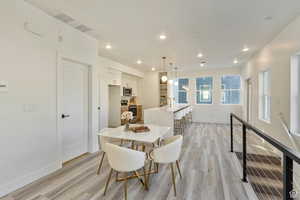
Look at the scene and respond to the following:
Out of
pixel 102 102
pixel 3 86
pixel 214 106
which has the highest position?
pixel 3 86

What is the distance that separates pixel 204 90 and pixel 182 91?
1.18 m

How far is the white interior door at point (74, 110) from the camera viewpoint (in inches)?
124

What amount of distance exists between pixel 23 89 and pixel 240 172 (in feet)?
12.9

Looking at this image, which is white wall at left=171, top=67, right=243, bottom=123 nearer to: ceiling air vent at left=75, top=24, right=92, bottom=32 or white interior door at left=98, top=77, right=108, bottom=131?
white interior door at left=98, top=77, right=108, bottom=131

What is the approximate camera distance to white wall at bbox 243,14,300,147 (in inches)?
114

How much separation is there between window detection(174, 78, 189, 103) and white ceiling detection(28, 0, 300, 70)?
3.88 meters

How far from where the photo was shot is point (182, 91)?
8.37 metres

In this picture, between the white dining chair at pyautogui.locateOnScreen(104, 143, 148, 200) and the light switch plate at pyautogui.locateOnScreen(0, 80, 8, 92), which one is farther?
the light switch plate at pyautogui.locateOnScreen(0, 80, 8, 92)

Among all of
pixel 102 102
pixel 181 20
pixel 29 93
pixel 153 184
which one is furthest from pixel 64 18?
pixel 153 184

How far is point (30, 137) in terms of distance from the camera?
2.43 m

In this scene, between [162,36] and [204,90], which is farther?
[204,90]

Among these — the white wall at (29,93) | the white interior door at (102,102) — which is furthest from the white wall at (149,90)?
the white wall at (29,93)

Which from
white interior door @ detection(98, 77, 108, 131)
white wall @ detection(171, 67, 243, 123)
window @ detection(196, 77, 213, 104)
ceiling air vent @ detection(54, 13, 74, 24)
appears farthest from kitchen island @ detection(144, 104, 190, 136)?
window @ detection(196, 77, 213, 104)

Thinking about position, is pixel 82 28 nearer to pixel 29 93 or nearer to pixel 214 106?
pixel 29 93
